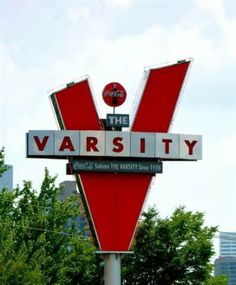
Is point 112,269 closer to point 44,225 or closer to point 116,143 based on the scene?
point 116,143

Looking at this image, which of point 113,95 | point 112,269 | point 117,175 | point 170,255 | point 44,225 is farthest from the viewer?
point 170,255

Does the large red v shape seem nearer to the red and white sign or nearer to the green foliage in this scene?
the red and white sign

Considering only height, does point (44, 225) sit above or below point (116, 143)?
below

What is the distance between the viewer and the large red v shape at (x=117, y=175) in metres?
41.4

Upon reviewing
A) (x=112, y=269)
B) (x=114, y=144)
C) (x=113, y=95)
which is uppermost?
(x=113, y=95)

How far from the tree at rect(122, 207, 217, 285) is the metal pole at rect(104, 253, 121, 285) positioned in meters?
20.0

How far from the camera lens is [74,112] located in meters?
41.7

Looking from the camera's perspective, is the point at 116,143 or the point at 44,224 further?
the point at 44,224

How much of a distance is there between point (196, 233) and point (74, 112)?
77.3 ft

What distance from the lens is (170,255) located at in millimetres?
61500

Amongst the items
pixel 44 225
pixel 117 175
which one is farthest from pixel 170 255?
pixel 117 175

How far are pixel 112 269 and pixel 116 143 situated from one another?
5.25m

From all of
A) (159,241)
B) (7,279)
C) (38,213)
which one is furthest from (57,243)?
(7,279)

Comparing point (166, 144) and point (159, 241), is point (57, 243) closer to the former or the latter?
point (159, 241)
